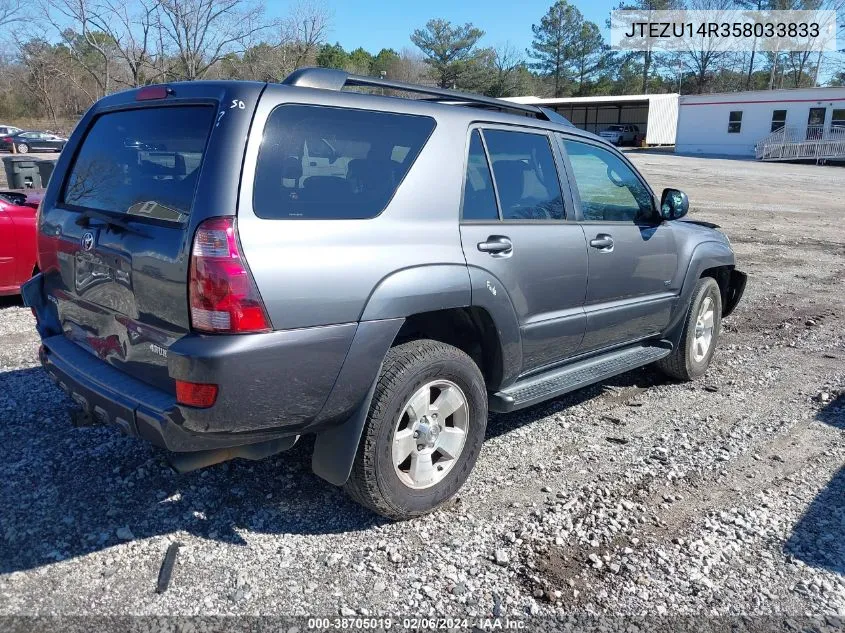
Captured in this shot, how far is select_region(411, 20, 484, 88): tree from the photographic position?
7312cm

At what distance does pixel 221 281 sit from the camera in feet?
8.50

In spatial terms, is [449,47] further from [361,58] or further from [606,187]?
[606,187]

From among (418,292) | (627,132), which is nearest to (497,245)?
(418,292)

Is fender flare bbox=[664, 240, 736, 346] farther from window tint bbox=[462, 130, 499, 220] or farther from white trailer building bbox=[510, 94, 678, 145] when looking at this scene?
white trailer building bbox=[510, 94, 678, 145]

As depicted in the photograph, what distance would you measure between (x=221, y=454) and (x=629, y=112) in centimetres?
6466

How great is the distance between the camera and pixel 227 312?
2605mm

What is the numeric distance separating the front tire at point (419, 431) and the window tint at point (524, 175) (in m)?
0.93

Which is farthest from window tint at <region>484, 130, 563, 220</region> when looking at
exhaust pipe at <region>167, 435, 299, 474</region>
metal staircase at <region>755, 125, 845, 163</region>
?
metal staircase at <region>755, 125, 845, 163</region>

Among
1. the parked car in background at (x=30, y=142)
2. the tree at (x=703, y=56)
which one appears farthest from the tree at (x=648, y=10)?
the parked car in background at (x=30, y=142)

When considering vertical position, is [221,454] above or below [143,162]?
below

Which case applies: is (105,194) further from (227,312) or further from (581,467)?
(581,467)

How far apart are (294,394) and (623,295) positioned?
2.49 metres

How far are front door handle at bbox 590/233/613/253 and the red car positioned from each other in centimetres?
523

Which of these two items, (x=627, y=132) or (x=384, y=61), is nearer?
(x=627, y=132)
